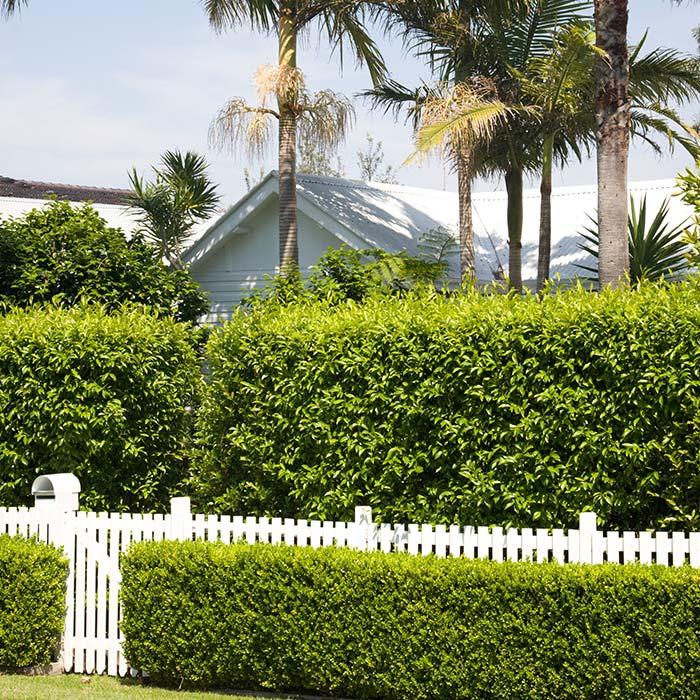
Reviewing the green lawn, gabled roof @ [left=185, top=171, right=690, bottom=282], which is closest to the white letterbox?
the green lawn

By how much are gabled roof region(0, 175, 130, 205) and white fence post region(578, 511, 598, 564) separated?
24.8 metres

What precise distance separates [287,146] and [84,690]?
1162 centimetres

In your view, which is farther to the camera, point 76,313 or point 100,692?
point 76,313

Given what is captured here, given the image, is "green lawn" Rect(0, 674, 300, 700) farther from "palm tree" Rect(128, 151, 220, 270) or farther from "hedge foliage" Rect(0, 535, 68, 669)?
"palm tree" Rect(128, 151, 220, 270)

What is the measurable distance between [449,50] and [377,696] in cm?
1357

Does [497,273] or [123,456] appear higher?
[497,273]

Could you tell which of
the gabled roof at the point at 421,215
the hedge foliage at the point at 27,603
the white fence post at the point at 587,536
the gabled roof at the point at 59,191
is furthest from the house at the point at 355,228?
the white fence post at the point at 587,536

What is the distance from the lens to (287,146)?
1833 centimetres

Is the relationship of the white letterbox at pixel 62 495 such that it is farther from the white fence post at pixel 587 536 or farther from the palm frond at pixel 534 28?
the palm frond at pixel 534 28

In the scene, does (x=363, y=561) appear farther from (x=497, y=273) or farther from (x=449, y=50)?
(x=497, y=273)

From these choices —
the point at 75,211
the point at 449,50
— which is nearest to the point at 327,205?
the point at 449,50

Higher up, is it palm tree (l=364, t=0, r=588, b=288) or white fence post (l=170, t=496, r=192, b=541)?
palm tree (l=364, t=0, r=588, b=288)

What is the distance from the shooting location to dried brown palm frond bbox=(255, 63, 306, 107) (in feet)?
57.3

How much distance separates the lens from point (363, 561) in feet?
26.9
